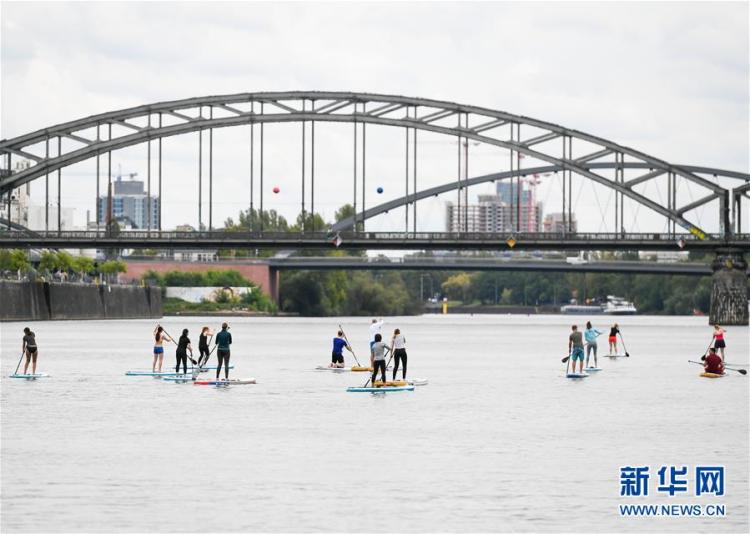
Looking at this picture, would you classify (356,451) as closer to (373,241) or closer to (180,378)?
(180,378)

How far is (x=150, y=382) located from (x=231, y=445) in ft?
74.7

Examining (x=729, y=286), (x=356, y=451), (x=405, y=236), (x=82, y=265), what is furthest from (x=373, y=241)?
(x=356, y=451)

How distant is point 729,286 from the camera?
154625mm

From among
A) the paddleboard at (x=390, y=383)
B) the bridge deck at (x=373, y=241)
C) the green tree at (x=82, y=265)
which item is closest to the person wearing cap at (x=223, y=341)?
the paddleboard at (x=390, y=383)

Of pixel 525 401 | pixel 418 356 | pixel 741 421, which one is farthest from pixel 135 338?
pixel 741 421

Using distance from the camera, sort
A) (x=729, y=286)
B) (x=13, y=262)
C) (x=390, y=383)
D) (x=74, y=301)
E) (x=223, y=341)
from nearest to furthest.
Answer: (x=223, y=341) → (x=390, y=383) → (x=729, y=286) → (x=13, y=262) → (x=74, y=301)

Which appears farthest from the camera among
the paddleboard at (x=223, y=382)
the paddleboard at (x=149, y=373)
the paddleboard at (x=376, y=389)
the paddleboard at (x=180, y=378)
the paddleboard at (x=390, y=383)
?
the paddleboard at (x=149, y=373)

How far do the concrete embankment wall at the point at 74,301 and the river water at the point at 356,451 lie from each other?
7971cm

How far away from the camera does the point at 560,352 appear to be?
95688 mm

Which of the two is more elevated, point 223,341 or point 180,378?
point 223,341

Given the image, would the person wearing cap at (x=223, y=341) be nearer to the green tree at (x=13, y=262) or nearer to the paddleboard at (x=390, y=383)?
the paddleboard at (x=390, y=383)

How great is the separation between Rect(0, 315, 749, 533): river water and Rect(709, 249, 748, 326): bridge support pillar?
9111 centimetres

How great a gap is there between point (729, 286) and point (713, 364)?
303ft

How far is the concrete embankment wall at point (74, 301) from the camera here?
472 ft
